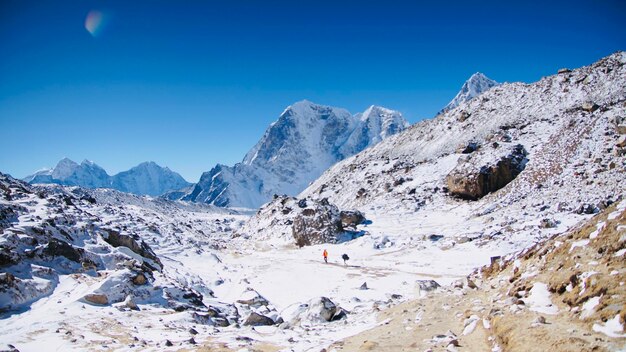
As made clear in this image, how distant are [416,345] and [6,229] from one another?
18.1 metres

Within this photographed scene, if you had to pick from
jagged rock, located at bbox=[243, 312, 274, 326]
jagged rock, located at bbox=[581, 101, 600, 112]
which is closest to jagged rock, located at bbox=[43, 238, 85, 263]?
jagged rock, located at bbox=[243, 312, 274, 326]

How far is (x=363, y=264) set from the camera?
33844mm

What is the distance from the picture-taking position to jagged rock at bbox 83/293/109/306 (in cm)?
1405

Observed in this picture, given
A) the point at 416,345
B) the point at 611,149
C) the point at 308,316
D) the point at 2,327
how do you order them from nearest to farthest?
the point at 416,345 → the point at 2,327 → the point at 308,316 → the point at 611,149


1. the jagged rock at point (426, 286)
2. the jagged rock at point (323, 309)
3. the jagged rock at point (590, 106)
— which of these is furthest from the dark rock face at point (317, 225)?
the jagged rock at point (590, 106)

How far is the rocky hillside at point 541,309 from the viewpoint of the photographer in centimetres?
595

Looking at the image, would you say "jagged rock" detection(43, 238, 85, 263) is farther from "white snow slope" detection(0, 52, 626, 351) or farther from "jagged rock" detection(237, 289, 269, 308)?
"jagged rock" detection(237, 289, 269, 308)

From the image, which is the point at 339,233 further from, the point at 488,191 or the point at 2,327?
the point at 2,327

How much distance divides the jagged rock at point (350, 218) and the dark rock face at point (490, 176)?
596 inches

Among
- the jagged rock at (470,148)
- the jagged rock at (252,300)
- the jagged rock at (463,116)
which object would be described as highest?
the jagged rock at (463,116)

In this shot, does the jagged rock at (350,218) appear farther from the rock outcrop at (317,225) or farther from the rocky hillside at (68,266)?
the rocky hillside at (68,266)

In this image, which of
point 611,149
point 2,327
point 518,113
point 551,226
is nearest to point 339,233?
point 551,226

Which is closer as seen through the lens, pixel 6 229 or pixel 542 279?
pixel 542 279

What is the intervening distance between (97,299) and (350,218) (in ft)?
138
